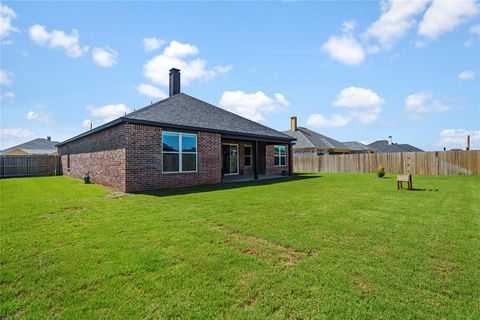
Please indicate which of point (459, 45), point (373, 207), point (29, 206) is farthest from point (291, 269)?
point (459, 45)

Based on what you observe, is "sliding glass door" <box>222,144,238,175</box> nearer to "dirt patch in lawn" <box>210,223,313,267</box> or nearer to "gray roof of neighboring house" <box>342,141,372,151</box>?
"dirt patch in lawn" <box>210,223,313,267</box>

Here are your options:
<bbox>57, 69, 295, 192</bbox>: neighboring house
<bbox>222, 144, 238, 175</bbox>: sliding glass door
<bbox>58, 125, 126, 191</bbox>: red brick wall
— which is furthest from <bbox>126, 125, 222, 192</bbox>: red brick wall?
<bbox>222, 144, 238, 175</bbox>: sliding glass door

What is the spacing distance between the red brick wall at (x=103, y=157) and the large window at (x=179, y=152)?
178 cm

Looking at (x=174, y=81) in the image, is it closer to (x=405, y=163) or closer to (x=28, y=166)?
(x=28, y=166)

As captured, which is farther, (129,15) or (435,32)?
(435,32)

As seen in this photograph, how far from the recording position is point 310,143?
30.4 meters

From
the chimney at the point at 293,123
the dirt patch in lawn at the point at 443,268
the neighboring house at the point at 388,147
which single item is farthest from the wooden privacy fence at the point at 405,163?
the neighboring house at the point at 388,147

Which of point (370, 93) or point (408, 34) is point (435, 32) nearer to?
point (408, 34)

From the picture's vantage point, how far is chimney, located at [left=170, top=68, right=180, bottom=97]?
→ 17156 mm

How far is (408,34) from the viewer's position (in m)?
11.1

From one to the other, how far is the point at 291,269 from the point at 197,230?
2.21 metres

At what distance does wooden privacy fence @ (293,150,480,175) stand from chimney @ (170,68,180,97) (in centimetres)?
1418

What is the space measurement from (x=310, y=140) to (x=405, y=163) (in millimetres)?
12523

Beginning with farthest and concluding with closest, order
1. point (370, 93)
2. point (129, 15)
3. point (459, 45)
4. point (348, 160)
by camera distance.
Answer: point (348, 160), point (370, 93), point (459, 45), point (129, 15)
